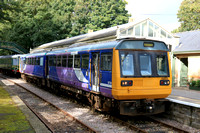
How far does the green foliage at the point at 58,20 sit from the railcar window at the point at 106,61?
3100cm

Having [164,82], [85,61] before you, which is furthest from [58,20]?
[164,82]

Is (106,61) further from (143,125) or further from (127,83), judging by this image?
(143,125)

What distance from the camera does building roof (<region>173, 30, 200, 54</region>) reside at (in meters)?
15.8

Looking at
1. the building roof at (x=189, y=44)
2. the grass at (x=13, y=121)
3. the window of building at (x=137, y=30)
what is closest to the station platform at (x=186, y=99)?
the building roof at (x=189, y=44)

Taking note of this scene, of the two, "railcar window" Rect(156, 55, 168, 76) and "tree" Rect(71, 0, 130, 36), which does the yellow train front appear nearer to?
"railcar window" Rect(156, 55, 168, 76)

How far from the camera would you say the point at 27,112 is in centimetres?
852

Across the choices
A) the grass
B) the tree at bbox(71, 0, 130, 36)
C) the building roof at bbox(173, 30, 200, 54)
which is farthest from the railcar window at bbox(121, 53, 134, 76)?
the tree at bbox(71, 0, 130, 36)

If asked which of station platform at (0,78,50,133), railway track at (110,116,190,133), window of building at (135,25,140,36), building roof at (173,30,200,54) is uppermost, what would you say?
window of building at (135,25,140,36)

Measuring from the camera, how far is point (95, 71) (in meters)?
8.71

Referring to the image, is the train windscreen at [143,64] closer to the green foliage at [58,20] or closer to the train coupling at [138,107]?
the train coupling at [138,107]

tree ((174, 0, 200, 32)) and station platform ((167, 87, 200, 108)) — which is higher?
tree ((174, 0, 200, 32))

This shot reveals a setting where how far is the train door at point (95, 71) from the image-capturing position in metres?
8.51

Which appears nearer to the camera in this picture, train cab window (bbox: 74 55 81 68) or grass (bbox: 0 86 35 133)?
grass (bbox: 0 86 35 133)

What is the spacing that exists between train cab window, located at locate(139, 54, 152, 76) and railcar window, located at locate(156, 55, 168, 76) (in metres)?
0.36
